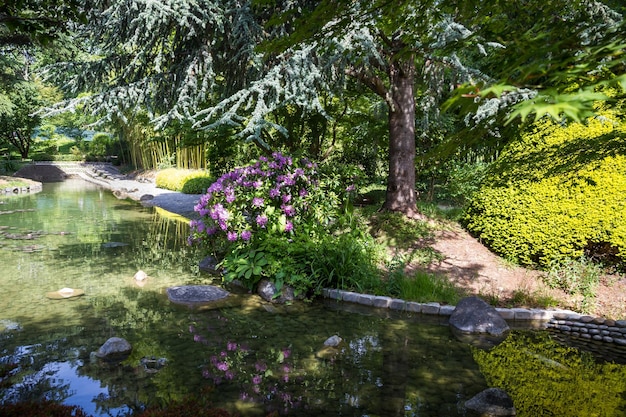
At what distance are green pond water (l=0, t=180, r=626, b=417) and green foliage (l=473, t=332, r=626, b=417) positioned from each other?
0.02 meters

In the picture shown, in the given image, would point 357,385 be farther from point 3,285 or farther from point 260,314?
point 3,285

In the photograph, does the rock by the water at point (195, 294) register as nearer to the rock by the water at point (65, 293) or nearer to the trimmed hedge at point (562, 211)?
the rock by the water at point (65, 293)

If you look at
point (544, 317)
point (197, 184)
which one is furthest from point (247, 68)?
point (197, 184)

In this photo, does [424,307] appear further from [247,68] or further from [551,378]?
[247,68]

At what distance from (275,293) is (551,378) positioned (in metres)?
3.68

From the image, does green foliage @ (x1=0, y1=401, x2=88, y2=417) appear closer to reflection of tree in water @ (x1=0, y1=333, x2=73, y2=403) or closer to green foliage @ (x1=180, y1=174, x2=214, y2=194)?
reflection of tree in water @ (x1=0, y1=333, x2=73, y2=403)

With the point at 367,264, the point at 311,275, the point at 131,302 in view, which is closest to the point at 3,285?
the point at 131,302

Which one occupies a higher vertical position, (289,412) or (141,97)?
(141,97)

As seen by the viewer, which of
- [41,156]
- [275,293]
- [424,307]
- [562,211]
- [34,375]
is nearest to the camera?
[34,375]

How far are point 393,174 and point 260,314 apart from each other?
4624mm

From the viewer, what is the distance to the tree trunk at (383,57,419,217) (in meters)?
9.42

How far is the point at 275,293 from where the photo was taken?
677 cm

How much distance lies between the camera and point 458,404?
3.96 m

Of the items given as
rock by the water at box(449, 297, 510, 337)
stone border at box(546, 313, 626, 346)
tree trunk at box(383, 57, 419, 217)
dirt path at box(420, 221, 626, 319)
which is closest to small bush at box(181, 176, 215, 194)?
tree trunk at box(383, 57, 419, 217)
